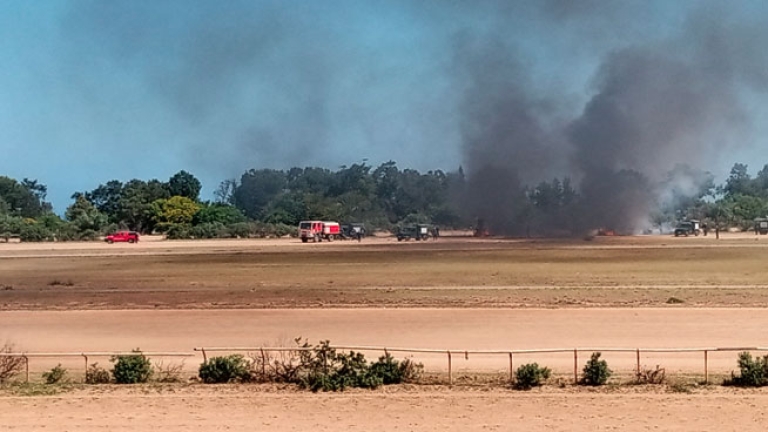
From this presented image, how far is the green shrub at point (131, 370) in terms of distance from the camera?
19219mm

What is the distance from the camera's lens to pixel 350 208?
511 feet

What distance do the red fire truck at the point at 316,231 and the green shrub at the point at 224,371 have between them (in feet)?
241

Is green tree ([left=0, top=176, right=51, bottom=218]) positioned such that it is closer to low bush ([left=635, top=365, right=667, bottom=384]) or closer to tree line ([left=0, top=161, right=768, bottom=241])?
tree line ([left=0, top=161, right=768, bottom=241])

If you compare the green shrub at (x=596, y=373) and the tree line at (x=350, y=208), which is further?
the tree line at (x=350, y=208)

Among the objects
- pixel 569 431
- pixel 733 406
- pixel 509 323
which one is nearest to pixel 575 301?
pixel 509 323

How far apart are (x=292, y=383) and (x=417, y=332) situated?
8914 millimetres

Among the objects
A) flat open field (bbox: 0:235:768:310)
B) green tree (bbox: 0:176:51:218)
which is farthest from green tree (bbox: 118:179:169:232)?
flat open field (bbox: 0:235:768:310)

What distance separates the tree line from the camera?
370ft

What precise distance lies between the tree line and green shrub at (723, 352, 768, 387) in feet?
293

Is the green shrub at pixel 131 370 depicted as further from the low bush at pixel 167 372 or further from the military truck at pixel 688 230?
the military truck at pixel 688 230

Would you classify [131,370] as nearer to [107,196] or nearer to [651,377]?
[651,377]

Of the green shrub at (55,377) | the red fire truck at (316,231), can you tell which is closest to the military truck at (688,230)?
the red fire truck at (316,231)

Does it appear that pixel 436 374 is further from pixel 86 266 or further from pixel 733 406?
pixel 86 266

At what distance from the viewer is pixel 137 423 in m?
15.6
